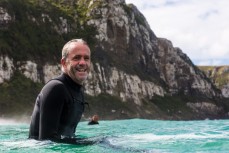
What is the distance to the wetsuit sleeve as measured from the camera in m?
7.82

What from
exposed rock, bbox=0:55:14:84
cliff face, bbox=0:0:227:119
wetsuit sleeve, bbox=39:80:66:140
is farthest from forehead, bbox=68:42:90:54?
cliff face, bbox=0:0:227:119

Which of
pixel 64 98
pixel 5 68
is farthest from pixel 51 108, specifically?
pixel 5 68

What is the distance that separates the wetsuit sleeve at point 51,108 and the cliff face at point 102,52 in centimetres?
11634

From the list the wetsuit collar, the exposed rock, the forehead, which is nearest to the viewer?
the forehead

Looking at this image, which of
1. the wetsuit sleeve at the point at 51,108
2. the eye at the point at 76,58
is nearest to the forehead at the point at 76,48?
the eye at the point at 76,58

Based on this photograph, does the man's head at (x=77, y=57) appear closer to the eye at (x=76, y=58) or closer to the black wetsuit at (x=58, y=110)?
the eye at (x=76, y=58)

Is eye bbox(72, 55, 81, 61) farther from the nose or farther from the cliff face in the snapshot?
the cliff face

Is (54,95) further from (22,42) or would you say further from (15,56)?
(22,42)

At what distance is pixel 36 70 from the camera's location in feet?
431

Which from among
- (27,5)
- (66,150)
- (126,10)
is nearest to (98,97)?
(27,5)

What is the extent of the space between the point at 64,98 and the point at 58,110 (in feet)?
1.00

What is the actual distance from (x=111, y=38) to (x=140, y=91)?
26512 millimetres

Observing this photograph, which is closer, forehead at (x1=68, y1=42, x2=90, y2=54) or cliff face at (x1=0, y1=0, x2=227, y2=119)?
forehead at (x1=68, y1=42, x2=90, y2=54)

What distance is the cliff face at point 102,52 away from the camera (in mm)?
134125
